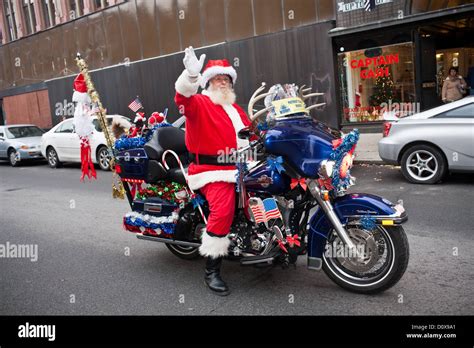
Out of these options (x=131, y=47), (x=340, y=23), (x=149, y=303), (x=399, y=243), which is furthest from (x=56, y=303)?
(x=131, y=47)

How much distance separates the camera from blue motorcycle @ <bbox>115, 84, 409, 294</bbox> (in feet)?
12.6

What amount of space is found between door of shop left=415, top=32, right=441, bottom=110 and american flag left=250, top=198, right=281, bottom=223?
11402 millimetres

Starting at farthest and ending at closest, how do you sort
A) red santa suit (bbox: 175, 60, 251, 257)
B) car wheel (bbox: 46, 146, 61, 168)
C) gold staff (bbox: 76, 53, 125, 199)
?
car wheel (bbox: 46, 146, 61, 168) → gold staff (bbox: 76, 53, 125, 199) → red santa suit (bbox: 175, 60, 251, 257)

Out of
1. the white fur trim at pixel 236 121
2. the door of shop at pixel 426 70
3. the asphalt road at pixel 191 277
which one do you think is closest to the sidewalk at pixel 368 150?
the door of shop at pixel 426 70

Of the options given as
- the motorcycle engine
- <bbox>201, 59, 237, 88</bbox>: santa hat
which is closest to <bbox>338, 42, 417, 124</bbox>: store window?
<bbox>201, 59, 237, 88</bbox>: santa hat

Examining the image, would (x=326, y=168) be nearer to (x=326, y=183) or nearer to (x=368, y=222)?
(x=326, y=183)

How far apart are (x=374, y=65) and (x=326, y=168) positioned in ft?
39.7

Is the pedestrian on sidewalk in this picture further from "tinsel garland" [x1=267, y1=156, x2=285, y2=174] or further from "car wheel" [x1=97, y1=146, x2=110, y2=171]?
"tinsel garland" [x1=267, y1=156, x2=285, y2=174]

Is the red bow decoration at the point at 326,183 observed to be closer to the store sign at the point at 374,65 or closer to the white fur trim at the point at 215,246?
the white fur trim at the point at 215,246

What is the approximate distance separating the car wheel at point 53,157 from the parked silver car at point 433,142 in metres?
10.4

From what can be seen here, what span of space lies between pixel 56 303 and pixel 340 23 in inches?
483

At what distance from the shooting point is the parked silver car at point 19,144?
54.0 feet

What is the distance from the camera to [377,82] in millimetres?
14906

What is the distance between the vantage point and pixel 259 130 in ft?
13.6
